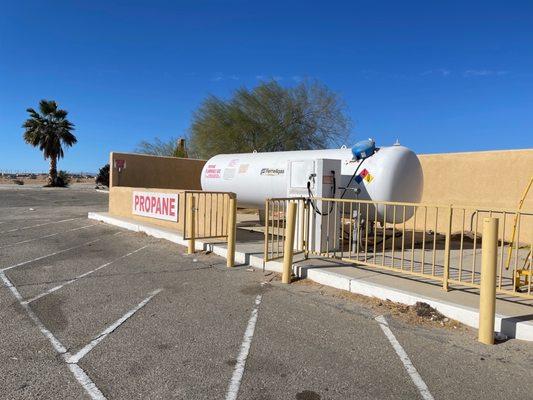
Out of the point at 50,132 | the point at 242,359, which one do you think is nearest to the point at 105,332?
the point at 242,359

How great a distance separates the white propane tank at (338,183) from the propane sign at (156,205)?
177 cm

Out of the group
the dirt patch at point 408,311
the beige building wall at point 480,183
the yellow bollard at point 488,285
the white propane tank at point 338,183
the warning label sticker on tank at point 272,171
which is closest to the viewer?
the yellow bollard at point 488,285

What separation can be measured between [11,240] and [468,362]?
10917mm

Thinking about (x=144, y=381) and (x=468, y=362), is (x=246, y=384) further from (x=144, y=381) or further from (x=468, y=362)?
(x=468, y=362)

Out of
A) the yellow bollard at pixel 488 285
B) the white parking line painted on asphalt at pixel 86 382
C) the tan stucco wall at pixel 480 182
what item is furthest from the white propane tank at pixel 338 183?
the white parking line painted on asphalt at pixel 86 382

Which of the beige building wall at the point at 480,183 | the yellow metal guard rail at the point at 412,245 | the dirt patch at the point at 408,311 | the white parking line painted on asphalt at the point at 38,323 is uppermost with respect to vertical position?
the beige building wall at the point at 480,183

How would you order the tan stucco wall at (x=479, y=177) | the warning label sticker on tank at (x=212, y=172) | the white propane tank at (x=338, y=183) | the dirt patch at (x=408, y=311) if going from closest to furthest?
the dirt patch at (x=408, y=311) → the white propane tank at (x=338, y=183) → the tan stucco wall at (x=479, y=177) → the warning label sticker on tank at (x=212, y=172)

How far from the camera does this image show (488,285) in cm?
454

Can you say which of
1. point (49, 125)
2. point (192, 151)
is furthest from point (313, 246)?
point (49, 125)

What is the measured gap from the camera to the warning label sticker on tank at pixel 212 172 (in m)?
13.6

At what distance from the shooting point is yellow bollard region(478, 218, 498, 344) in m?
4.54

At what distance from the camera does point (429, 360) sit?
13.6 ft

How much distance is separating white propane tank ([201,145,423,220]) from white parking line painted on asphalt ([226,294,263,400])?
4.77m

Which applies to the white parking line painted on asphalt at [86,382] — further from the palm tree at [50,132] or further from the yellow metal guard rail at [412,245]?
the palm tree at [50,132]
